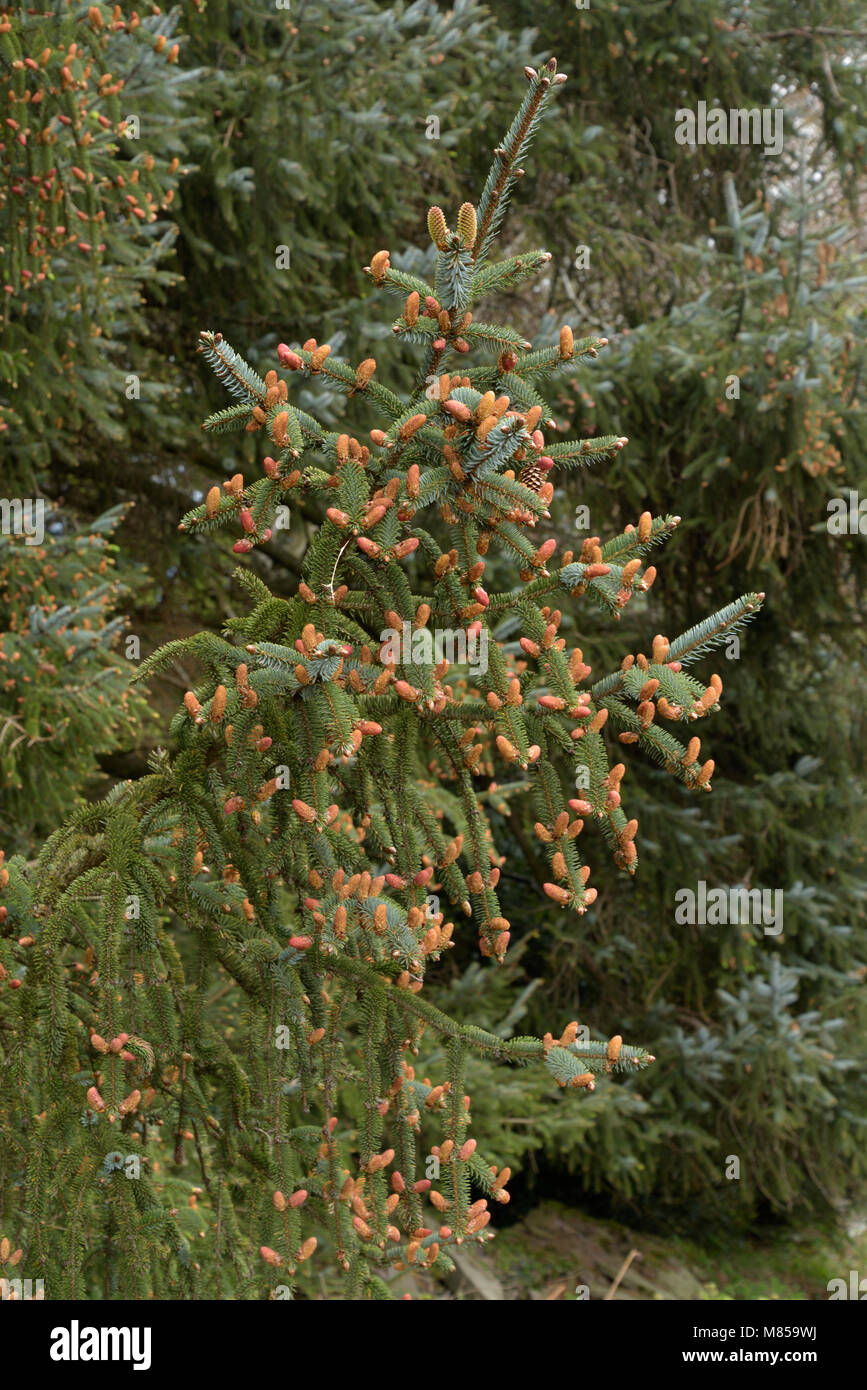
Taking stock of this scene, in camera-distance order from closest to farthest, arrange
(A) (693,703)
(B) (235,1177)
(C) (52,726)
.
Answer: (A) (693,703), (B) (235,1177), (C) (52,726)

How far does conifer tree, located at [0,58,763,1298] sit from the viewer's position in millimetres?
1679

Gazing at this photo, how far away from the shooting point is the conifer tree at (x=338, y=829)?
1679 mm

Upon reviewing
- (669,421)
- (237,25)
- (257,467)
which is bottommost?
(257,467)

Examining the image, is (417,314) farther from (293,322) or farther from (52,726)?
(293,322)

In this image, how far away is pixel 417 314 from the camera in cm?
168

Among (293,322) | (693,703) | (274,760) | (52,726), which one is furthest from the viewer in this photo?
(293,322)

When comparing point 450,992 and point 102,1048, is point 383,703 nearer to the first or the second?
point 102,1048

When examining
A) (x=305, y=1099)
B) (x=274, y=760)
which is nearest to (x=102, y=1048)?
(x=305, y=1099)

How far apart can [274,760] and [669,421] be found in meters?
5.06

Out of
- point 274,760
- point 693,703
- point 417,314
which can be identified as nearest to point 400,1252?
point 274,760

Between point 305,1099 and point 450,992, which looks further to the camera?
point 450,992

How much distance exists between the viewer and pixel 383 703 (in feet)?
6.17

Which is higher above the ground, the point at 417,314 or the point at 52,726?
the point at 417,314

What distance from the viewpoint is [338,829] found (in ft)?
6.43
